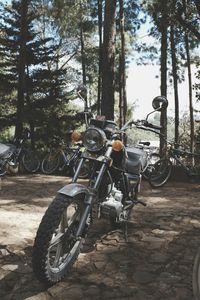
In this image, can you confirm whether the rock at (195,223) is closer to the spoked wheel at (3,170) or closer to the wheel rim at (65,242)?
the wheel rim at (65,242)

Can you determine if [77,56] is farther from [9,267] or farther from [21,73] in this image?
[9,267]

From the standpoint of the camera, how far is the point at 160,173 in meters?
9.61

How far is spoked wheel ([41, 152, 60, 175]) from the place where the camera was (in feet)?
42.3

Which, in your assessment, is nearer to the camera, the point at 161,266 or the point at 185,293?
the point at 185,293

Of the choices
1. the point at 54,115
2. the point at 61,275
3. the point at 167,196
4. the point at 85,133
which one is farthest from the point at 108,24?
the point at 61,275

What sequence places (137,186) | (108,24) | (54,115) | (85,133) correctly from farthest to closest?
(54,115) < (108,24) < (137,186) < (85,133)

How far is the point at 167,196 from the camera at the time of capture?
7.99 m

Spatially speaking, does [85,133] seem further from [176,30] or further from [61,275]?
[176,30]

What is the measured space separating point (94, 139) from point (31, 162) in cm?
986

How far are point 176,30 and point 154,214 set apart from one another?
15.7 metres

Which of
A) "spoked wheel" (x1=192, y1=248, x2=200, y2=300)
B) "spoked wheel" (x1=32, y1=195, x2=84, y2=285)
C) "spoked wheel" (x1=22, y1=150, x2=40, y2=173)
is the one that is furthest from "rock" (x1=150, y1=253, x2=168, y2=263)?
"spoked wheel" (x1=22, y1=150, x2=40, y2=173)

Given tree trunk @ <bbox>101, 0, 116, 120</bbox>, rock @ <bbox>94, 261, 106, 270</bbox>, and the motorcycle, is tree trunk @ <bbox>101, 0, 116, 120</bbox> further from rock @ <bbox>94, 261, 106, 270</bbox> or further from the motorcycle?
rock @ <bbox>94, 261, 106, 270</bbox>

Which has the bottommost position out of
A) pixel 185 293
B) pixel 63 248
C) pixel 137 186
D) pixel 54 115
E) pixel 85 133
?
pixel 185 293

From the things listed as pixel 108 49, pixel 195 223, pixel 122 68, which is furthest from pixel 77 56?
pixel 195 223
